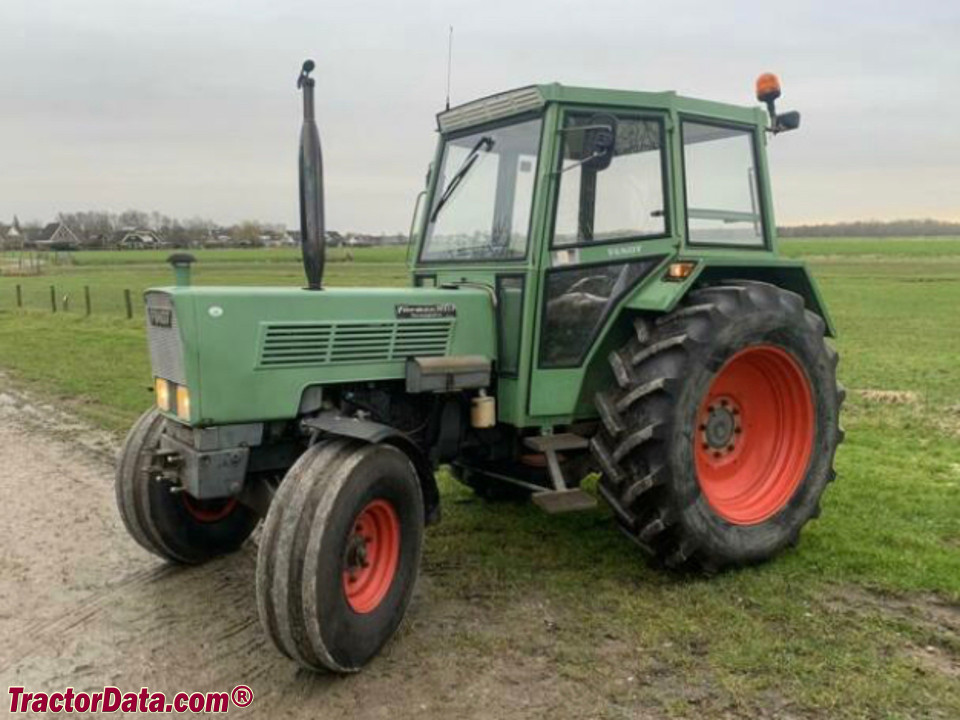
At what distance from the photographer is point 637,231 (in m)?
4.73

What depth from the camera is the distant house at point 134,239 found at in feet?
242

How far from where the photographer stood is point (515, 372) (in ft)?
15.2

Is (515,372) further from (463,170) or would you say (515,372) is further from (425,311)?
(463,170)

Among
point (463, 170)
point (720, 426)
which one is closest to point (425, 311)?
point (463, 170)

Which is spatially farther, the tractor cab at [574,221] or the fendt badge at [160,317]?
the tractor cab at [574,221]

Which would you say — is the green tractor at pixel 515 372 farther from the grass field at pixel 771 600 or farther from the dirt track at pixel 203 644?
the grass field at pixel 771 600

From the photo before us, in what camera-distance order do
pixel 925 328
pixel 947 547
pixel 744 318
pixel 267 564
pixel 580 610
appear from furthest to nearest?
1. pixel 925 328
2. pixel 947 547
3. pixel 744 318
4. pixel 580 610
5. pixel 267 564

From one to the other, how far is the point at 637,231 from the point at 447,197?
44.8 inches

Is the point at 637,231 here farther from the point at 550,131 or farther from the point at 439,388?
the point at 439,388

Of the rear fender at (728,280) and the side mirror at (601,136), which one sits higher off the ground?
the side mirror at (601,136)

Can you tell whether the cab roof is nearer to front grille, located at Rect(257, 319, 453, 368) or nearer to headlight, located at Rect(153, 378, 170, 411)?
front grille, located at Rect(257, 319, 453, 368)

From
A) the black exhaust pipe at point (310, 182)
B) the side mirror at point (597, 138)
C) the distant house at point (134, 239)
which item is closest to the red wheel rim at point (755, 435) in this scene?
the side mirror at point (597, 138)

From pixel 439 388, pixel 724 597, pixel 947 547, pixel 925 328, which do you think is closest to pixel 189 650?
pixel 439 388

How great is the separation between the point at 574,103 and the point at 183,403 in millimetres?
2476
